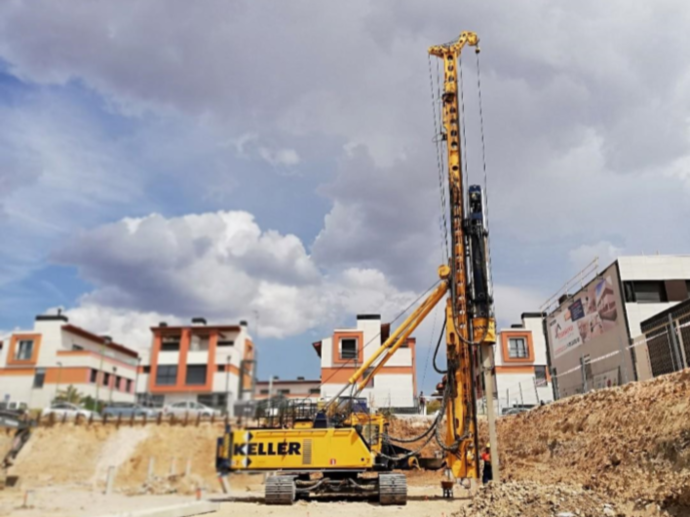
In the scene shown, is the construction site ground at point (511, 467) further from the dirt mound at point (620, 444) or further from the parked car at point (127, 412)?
the parked car at point (127, 412)

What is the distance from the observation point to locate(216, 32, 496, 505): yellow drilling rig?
705 inches

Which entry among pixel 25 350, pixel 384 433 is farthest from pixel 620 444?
pixel 25 350

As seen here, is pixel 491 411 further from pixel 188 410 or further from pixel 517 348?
pixel 517 348

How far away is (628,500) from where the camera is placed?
12.3m

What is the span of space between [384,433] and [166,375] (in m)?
50.1

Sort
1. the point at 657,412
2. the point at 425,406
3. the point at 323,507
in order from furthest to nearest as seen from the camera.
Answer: the point at 425,406 → the point at 323,507 → the point at 657,412

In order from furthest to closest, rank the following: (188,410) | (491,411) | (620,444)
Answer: (188,410) < (491,411) < (620,444)

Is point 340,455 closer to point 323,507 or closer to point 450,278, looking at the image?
point 323,507

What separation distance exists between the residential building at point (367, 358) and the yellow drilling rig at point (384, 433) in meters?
31.9

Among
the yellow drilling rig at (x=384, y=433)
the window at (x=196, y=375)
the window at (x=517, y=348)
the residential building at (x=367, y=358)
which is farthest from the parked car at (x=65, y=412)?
the window at (x=517, y=348)

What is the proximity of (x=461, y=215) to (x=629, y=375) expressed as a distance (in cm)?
1242

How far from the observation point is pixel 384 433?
19.2m

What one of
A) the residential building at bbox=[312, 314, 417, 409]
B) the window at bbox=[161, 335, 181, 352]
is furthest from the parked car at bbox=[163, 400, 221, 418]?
the window at bbox=[161, 335, 181, 352]

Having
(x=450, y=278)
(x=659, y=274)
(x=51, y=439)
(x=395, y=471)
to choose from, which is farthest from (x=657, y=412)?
(x=51, y=439)
